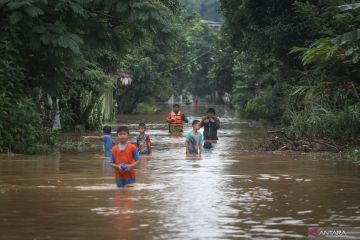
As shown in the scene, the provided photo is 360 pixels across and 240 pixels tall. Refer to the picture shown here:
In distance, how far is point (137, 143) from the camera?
18.6 meters

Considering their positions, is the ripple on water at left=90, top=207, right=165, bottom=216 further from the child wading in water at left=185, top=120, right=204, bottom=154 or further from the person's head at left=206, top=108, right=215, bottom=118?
the person's head at left=206, top=108, right=215, bottom=118

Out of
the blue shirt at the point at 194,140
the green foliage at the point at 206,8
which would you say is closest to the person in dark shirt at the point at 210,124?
the blue shirt at the point at 194,140

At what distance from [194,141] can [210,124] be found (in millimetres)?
4371

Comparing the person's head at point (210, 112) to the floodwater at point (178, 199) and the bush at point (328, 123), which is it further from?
the floodwater at point (178, 199)

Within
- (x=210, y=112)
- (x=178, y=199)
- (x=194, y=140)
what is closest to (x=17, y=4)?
(x=194, y=140)

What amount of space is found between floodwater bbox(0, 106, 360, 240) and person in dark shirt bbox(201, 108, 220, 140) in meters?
5.73

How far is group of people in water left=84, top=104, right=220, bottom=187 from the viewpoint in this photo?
37.8 ft

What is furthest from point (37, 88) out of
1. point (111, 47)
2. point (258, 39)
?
point (258, 39)

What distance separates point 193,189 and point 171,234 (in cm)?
377

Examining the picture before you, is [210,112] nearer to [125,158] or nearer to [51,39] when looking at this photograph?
[51,39]

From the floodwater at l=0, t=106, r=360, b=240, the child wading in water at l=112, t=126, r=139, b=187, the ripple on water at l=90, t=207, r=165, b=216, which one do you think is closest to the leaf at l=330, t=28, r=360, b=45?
the floodwater at l=0, t=106, r=360, b=240

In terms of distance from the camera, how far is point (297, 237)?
759 cm

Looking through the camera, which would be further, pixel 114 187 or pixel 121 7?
pixel 121 7

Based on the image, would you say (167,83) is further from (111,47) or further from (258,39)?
(111,47)
